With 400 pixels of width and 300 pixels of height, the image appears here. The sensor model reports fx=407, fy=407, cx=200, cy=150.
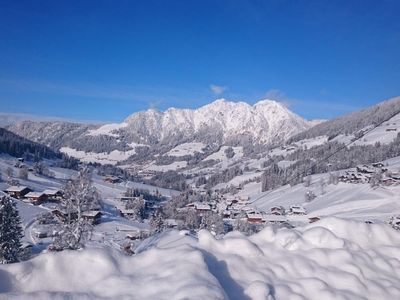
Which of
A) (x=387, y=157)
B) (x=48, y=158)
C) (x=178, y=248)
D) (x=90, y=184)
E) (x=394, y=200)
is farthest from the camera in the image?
(x=48, y=158)

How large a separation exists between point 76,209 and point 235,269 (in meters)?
12.0

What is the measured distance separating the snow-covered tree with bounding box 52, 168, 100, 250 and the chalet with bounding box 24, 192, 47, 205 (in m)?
75.8

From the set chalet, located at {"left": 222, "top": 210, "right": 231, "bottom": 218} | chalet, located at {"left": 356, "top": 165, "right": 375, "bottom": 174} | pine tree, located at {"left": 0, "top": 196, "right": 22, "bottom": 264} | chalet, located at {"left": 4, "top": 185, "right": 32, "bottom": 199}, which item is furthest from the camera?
chalet, located at {"left": 356, "top": 165, "right": 375, "bottom": 174}

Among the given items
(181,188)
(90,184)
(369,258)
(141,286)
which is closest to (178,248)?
(141,286)

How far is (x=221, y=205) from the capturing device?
116 meters

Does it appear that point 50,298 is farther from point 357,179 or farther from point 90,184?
point 357,179

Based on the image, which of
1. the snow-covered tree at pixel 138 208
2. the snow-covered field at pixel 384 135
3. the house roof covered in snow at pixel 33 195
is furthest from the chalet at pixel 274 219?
the snow-covered field at pixel 384 135

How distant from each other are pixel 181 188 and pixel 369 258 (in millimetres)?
170401

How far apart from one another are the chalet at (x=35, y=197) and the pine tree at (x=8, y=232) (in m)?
67.9

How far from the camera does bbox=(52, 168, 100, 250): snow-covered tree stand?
51.0 feet

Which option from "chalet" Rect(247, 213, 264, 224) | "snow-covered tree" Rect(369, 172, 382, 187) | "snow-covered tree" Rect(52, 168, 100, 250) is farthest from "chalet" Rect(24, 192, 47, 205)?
"snow-covered tree" Rect(52, 168, 100, 250)

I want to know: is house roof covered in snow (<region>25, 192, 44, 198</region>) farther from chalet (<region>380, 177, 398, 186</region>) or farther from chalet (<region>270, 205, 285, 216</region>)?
chalet (<region>380, 177, 398, 186</region>)

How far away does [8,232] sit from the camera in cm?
2183

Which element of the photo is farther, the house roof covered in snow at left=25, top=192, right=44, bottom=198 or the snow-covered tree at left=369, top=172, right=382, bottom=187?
the snow-covered tree at left=369, top=172, right=382, bottom=187
